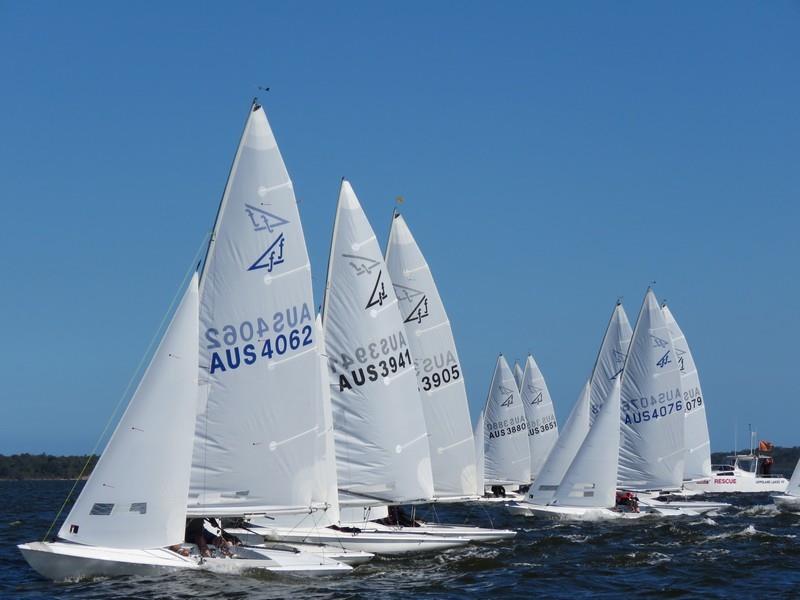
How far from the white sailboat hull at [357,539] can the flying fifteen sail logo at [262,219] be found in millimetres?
6684

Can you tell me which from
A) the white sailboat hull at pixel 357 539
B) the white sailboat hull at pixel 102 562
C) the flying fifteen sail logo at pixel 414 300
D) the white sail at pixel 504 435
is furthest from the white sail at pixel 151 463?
the white sail at pixel 504 435

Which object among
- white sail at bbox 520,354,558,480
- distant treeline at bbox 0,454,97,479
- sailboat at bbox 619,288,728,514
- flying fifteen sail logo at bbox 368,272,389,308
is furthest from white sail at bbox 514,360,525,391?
distant treeline at bbox 0,454,97,479

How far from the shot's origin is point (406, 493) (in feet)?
94.9

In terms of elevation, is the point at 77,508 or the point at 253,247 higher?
the point at 253,247

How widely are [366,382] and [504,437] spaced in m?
26.2

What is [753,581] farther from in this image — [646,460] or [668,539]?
[646,460]

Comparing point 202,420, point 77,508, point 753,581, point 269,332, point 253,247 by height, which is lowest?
point 753,581

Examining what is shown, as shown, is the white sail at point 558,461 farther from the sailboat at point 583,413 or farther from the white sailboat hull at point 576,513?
the white sailboat hull at point 576,513

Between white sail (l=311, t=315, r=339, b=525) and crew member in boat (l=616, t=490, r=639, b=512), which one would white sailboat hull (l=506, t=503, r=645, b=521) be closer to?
crew member in boat (l=616, t=490, r=639, b=512)

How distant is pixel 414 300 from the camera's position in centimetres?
3353

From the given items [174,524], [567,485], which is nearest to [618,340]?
[567,485]

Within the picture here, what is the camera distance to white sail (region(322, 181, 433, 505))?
28234 mm

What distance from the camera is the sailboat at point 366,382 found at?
92.5ft

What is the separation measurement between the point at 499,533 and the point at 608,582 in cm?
581
